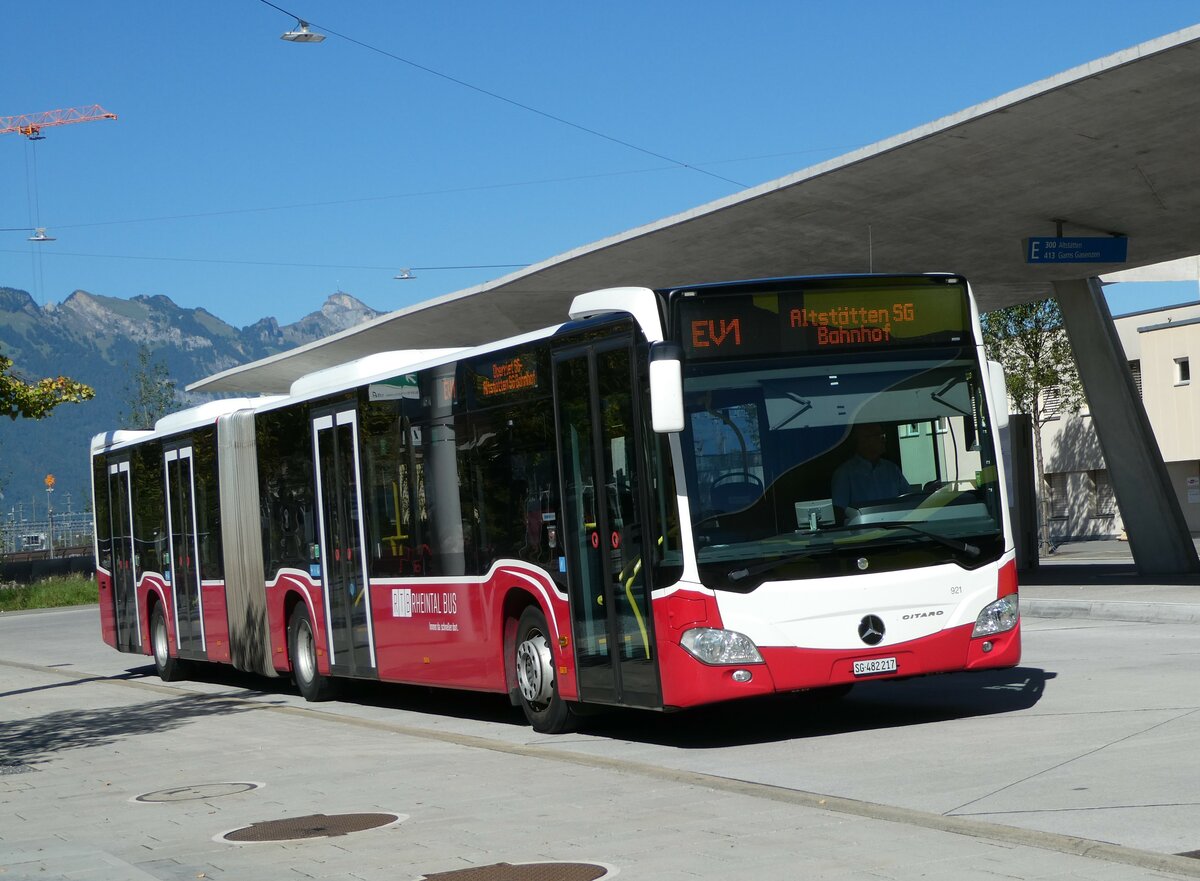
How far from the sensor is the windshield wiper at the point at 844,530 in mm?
10717

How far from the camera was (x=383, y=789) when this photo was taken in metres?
10.4

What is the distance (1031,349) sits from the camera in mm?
44031

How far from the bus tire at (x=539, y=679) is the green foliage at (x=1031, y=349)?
32129 mm

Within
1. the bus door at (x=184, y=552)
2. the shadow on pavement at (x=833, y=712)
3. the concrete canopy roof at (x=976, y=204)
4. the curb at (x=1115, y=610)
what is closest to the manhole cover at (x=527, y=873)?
the shadow on pavement at (x=833, y=712)

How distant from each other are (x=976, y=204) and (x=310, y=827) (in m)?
15.9

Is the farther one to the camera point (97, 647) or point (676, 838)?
point (97, 647)

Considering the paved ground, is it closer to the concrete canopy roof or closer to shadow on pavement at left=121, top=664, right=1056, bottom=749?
shadow on pavement at left=121, top=664, right=1056, bottom=749

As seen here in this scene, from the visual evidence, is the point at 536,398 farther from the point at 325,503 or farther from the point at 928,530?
the point at 325,503

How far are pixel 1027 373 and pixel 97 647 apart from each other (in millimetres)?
24888

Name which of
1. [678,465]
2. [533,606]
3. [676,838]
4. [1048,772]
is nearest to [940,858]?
[676,838]

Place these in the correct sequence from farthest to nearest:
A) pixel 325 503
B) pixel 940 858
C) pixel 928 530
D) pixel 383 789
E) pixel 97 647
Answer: pixel 97 647, pixel 325 503, pixel 928 530, pixel 383 789, pixel 940 858

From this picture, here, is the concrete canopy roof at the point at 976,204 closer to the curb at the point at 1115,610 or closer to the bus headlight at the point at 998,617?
the curb at the point at 1115,610

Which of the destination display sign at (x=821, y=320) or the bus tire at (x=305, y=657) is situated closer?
the destination display sign at (x=821, y=320)

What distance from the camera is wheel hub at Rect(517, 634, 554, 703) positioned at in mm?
12578
